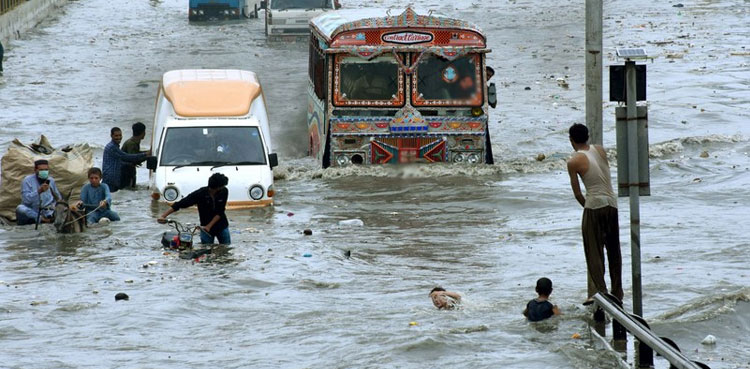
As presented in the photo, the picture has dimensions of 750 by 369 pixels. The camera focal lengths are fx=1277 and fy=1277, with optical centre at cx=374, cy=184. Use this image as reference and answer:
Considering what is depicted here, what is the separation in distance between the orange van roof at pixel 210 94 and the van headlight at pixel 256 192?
1826mm

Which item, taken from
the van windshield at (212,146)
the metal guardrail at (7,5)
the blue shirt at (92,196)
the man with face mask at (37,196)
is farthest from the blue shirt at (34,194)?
the metal guardrail at (7,5)

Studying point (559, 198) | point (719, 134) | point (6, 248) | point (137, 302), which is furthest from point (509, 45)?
point (137, 302)

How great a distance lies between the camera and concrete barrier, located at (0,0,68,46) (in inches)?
1702

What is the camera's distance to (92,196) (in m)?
17.2

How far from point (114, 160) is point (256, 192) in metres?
3.15

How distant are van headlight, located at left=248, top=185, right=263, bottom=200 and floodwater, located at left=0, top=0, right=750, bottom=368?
9.0 inches

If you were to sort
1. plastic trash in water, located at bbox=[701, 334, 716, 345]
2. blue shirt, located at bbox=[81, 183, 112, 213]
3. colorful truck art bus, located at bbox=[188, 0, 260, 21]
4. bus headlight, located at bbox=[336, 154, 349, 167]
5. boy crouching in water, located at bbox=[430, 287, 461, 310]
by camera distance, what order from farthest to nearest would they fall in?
1. colorful truck art bus, located at bbox=[188, 0, 260, 21]
2. bus headlight, located at bbox=[336, 154, 349, 167]
3. blue shirt, located at bbox=[81, 183, 112, 213]
4. boy crouching in water, located at bbox=[430, 287, 461, 310]
5. plastic trash in water, located at bbox=[701, 334, 716, 345]

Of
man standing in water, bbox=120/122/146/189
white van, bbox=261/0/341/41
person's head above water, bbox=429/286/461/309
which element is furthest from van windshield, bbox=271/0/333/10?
person's head above water, bbox=429/286/461/309

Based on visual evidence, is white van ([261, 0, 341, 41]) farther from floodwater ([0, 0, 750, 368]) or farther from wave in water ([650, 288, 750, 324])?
wave in water ([650, 288, 750, 324])

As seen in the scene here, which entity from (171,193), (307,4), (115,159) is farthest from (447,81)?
(307,4)

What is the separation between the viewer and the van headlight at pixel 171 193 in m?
17.9

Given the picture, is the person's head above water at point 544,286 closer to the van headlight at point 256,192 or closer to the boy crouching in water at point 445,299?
the boy crouching in water at point 445,299

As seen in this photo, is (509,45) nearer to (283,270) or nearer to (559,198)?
(559,198)

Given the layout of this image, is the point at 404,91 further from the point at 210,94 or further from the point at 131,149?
the point at 131,149
